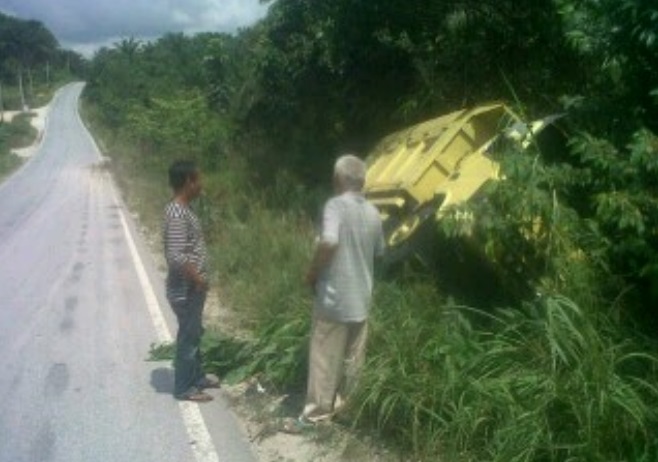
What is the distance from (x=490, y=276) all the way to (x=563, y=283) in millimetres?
1193

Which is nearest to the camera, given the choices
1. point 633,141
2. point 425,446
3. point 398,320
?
point 425,446

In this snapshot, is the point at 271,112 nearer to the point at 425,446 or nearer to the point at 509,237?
the point at 509,237

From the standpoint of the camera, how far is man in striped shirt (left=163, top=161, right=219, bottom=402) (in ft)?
21.0

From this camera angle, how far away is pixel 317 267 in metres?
5.69

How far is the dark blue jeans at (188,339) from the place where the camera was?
6.55 metres

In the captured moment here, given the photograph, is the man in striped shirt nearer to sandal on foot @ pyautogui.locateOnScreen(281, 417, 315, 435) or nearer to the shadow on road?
the shadow on road

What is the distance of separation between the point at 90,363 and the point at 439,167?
377cm

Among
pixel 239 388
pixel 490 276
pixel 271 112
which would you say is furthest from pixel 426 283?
pixel 271 112

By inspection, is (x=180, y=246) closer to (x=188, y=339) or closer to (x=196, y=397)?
(x=188, y=339)

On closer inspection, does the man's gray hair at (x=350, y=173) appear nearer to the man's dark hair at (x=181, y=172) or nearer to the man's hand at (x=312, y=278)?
the man's hand at (x=312, y=278)

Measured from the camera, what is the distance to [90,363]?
791 centimetres

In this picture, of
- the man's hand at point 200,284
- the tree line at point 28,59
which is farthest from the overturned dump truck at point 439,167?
the tree line at point 28,59

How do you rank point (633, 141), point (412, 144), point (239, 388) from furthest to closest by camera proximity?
point (412, 144) < point (239, 388) < point (633, 141)

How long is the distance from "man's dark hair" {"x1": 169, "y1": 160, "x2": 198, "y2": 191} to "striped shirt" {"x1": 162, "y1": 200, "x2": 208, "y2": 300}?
0.47 feet
